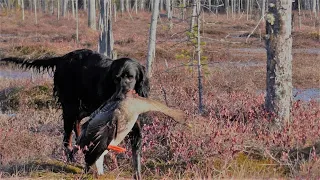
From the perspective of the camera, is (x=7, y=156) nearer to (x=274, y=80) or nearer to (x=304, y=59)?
(x=274, y=80)

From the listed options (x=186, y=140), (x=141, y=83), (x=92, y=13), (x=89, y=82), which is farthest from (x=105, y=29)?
(x=92, y=13)

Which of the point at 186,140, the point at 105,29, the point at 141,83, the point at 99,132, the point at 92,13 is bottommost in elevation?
the point at 186,140

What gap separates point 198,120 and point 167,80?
6595 mm

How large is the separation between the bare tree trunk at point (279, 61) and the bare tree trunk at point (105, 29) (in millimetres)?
6130

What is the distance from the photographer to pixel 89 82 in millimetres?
6918

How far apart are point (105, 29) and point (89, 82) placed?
714 centimetres

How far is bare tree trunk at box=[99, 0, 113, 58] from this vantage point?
44.9ft

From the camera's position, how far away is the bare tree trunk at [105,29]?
1368cm

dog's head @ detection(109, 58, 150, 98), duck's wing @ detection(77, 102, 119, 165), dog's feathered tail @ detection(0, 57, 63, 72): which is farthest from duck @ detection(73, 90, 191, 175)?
dog's feathered tail @ detection(0, 57, 63, 72)

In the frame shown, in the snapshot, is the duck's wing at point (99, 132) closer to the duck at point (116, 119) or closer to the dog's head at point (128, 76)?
the duck at point (116, 119)

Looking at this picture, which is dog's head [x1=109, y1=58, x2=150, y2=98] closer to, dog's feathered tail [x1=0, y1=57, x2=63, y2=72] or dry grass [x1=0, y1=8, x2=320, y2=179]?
dry grass [x1=0, y1=8, x2=320, y2=179]

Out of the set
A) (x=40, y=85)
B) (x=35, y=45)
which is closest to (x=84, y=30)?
(x=35, y=45)

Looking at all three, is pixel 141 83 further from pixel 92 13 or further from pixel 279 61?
pixel 92 13

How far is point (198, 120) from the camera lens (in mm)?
8094
